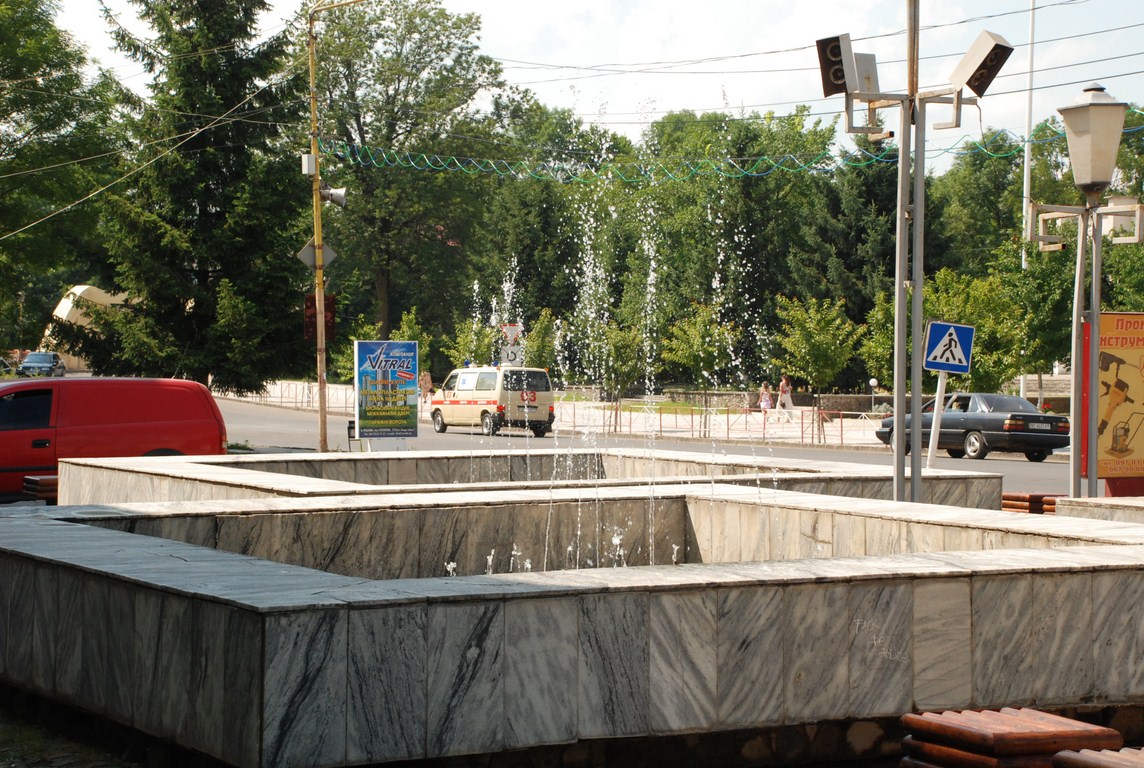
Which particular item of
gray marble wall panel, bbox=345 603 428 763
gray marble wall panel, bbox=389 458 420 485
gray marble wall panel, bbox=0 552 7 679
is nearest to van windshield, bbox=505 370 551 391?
gray marble wall panel, bbox=389 458 420 485

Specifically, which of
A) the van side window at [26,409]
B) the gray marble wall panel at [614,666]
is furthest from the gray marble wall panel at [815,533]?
the van side window at [26,409]

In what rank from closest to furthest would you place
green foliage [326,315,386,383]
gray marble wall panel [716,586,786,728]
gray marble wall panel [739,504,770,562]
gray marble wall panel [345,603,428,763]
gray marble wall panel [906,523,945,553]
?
gray marble wall panel [345,603,428,763]
gray marble wall panel [716,586,786,728]
gray marble wall panel [906,523,945,553]
gray marble wall panel [739,504,770,562]
green foliage [326,315,386,383]

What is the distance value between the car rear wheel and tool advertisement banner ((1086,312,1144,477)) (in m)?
17.2

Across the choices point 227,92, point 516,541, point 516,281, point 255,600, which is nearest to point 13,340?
point 227,92

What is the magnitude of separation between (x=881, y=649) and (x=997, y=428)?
26.1 metres

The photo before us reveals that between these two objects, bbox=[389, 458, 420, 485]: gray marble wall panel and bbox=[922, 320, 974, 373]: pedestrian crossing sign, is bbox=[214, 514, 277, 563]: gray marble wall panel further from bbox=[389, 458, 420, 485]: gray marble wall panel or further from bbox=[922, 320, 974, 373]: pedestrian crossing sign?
bbox=[922, 320, 974, 373]: pedestrian crossing sign

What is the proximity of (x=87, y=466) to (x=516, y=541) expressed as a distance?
5.15m

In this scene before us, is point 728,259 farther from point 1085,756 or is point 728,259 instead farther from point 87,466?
point 1085,756

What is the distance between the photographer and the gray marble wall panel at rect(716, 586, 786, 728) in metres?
5.96

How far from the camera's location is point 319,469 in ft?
47.5

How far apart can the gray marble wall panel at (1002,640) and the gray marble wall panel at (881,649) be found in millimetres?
342

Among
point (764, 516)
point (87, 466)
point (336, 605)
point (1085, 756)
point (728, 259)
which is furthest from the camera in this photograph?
point (728, 259)

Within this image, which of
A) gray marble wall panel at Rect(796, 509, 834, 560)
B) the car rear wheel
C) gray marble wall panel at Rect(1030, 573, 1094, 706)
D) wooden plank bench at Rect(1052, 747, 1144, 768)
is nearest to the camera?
wooden plank bench at Rect(1052, 747, 1144, 768)

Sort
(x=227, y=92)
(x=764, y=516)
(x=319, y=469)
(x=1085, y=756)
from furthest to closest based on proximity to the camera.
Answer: (x=227, y=92), (x=319, y=469), (x=764, y=516), (x=1085, y=756)
